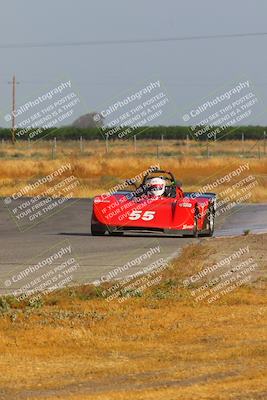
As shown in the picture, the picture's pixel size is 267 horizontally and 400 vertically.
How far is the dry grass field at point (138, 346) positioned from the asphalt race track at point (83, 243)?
94.0 inches

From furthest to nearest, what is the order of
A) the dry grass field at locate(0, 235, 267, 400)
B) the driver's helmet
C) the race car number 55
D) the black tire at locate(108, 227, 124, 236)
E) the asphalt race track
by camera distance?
the black tire at locate(108, 227, 124, 236) → the driver's helmet → the race car number 55 → the asphalt race track → the dry grass field at locate(0, 235, 267, 400)

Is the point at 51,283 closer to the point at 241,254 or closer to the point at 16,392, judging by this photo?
the point at 241,254

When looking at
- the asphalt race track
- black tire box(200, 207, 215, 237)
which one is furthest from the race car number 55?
black tire box(200, 207, 215, 237)

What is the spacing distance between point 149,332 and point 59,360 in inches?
74.9

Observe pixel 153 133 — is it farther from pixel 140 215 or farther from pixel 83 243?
pixel 83 243

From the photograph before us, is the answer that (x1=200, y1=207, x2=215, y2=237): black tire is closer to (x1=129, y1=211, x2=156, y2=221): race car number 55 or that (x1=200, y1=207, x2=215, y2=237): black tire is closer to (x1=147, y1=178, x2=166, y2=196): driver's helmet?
(x1=147, y1=178, x2=166, y2=196): driver's helmet

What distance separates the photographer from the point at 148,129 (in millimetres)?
117438

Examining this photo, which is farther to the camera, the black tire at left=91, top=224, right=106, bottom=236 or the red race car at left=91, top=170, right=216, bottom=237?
the black tire at left=91, top=224, right=106, bottom=236

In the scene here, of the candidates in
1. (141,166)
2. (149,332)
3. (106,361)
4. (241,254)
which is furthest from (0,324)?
(141,166)

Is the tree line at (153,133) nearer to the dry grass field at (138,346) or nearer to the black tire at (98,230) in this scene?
the black tire at (98,230)

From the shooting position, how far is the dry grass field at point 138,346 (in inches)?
382

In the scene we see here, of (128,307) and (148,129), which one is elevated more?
(128,307)

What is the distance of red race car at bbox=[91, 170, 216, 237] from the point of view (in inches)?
1051

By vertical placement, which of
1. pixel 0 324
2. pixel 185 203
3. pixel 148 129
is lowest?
pixel 148 129
